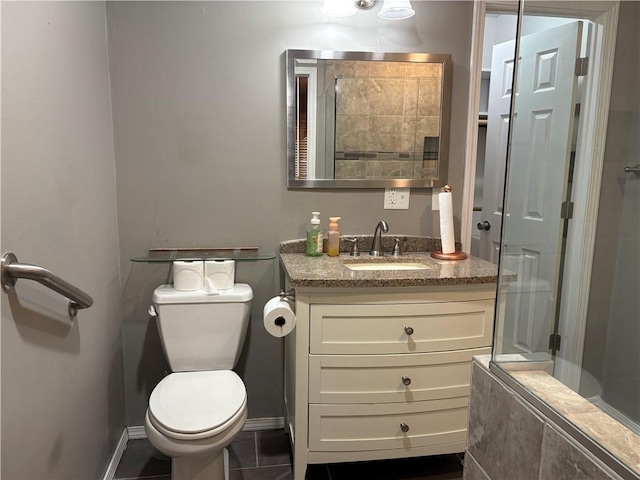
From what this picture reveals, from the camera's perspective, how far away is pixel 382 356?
1.80 meters

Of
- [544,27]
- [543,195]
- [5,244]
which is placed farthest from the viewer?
[543,195]

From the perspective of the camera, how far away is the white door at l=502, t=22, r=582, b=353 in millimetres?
1260

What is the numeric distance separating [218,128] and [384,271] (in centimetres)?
99

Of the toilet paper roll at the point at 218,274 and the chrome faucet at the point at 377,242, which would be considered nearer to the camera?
the toilet paper roll at the point at 218,274

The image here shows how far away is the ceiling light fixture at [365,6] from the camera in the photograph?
6.58ft

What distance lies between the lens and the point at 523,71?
1.29 meters

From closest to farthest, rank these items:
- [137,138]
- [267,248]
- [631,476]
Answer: [631,476], [137,138], [267,248]

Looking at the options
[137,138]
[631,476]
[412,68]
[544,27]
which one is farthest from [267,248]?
[631,476]

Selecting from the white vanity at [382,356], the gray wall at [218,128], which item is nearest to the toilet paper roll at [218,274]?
the gray wall at [218,128]

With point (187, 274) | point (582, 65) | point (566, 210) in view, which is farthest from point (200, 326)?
point (582, 65)

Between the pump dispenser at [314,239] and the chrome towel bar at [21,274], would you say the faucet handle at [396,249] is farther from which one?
the chrome towel bar at [21,274]

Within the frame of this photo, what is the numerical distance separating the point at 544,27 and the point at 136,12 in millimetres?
1623

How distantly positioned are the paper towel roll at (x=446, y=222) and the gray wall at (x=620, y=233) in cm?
67

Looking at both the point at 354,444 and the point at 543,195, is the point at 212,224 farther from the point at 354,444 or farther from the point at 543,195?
the point at 543,195
